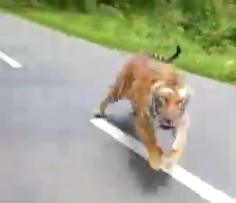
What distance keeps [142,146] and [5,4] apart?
7.79 feet

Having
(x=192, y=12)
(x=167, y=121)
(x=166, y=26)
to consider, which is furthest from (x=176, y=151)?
(x=166, y=26)

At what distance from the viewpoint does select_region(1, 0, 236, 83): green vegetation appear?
4113 mm

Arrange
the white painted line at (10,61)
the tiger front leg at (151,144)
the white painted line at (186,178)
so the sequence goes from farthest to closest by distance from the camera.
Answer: the white painted line at (10,61), the tiger front leg at (151,144), the white painted line at (186,178)

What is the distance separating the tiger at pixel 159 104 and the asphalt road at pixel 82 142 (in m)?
0.06

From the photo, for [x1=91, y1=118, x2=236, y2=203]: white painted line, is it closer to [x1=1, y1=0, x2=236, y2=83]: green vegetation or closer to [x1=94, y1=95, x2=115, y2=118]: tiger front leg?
[x1=94, y1=95, x2=115, y2=118]: tiger front leg

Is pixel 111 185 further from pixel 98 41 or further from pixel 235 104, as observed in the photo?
pixel 98 41

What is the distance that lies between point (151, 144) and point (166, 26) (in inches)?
74.5

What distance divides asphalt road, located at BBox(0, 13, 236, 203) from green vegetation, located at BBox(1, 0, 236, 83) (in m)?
0.13

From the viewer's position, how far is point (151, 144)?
9.14 ft

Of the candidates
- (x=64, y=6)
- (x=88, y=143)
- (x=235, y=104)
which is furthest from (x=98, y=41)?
(x=88, y=143)

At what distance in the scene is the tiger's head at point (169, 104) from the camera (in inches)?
103

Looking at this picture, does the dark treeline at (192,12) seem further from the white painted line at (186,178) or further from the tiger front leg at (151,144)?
the tiger front leg at (151,144)

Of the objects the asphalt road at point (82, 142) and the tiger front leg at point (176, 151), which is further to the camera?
the tiger front leg at point (176, 151)

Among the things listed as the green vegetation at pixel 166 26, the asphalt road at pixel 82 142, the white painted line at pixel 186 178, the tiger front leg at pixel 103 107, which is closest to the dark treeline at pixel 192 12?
the green vegetation at pixel 166 26
